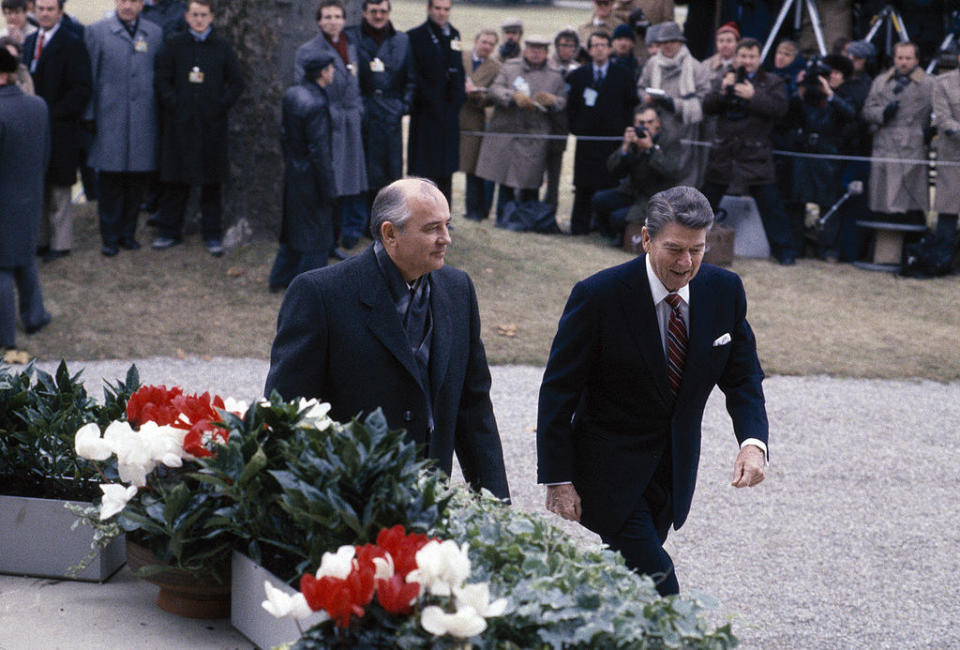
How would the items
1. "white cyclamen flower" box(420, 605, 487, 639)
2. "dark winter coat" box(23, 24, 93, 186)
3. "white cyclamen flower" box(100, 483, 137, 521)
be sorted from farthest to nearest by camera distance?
"dark winter coat" box(23, 24, 93, 186)
"white cyclamen flower" box(100, 483, 137, 521)
"white cyclamen flower" box(420, 605, 487, 639)

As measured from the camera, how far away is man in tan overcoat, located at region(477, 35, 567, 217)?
1464cm

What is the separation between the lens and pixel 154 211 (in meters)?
13.1

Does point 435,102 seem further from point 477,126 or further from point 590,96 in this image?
point 477,126

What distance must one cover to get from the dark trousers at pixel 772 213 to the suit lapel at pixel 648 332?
957 cm

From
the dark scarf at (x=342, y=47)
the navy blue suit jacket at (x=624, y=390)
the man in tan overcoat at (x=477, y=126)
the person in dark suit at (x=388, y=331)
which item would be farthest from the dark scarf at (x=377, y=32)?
the person in dark suit at (x=388, y=331)

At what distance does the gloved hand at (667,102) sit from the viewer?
13727 millimetres

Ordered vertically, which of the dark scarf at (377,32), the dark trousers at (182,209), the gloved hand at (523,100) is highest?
the dark scarf at (377,32)

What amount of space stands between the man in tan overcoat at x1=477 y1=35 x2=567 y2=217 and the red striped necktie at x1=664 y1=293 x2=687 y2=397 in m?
10.2

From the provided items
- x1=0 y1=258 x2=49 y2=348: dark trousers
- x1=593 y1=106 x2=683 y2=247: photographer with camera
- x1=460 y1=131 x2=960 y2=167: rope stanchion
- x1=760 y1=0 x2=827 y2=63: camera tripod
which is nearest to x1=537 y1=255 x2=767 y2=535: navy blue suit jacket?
x1=0 y1=258 x2=49 y2=348: dark trousers

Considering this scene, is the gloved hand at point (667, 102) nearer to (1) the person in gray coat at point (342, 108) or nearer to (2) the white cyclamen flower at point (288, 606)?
(1) the person in gray coat at point (342, 108)

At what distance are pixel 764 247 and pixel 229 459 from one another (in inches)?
480

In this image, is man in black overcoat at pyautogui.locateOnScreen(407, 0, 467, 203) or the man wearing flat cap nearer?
the man wearing flat cap

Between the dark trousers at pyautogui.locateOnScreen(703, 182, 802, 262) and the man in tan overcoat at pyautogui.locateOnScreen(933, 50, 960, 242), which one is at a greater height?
the man in tan overcoat at pyautogui.locateOnScreen(933, 50, 960, 242)

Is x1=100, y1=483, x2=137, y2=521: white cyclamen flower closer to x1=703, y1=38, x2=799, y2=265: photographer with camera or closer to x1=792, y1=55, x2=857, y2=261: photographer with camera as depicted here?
x1=703, y1=38, x2=799, y2=265: photographer with camera
